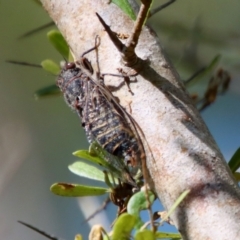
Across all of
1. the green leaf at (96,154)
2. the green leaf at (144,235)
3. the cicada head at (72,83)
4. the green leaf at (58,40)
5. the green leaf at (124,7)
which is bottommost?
the green leaf at (144,235)

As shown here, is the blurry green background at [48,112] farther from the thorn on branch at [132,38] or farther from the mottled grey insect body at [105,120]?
the thorn on branch at [132,38]

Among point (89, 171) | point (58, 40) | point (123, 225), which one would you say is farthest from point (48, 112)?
point (123, 225)

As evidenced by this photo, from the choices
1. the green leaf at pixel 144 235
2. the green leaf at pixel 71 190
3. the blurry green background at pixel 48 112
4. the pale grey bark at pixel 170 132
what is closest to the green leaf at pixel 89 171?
the green leaf at pixel 71 190

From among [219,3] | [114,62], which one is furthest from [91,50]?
[219,3]

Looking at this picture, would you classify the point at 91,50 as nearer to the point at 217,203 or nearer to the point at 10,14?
the point at 217,203

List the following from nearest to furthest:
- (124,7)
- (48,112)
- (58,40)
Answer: (124,7)
(58,40)
(48,112)

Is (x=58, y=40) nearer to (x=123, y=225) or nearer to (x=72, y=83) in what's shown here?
(x=72, y=83)

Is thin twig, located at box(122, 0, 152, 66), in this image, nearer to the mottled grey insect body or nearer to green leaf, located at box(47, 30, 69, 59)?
the mottled grey insect body
